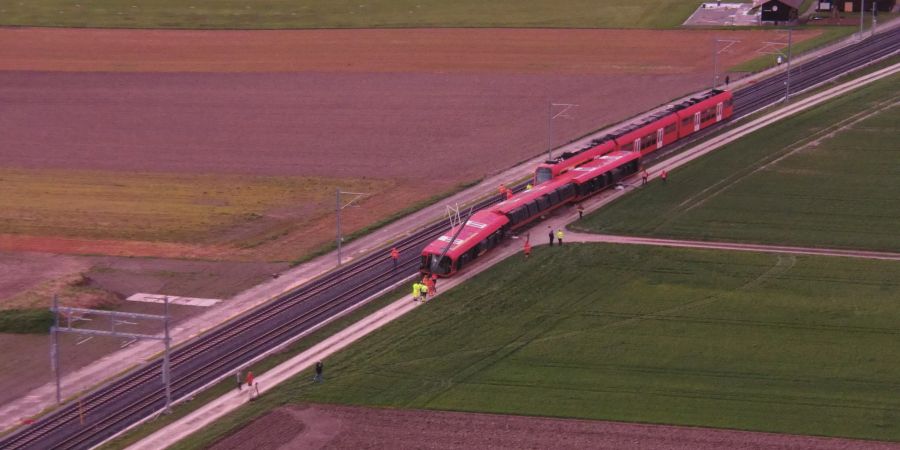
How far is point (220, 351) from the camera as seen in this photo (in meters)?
88.6

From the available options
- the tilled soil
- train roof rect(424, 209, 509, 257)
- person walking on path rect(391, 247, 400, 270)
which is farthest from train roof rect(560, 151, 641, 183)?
the tilled soil

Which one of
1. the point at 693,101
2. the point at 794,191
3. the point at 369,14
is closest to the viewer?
the point at 794,191

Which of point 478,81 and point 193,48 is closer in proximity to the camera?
point 478,81

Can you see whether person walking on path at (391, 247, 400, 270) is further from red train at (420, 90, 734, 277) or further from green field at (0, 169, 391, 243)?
green field at (0, 169, 391, 243)

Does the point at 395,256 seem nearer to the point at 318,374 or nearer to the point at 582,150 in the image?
the point at 318,374

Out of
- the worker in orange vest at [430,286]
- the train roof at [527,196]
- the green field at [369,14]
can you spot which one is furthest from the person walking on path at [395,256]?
the green field at [369,14]

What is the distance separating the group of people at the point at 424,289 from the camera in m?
93.7

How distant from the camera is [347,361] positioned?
84.6m

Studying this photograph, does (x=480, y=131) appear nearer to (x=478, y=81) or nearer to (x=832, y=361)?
(x=478, y=81)

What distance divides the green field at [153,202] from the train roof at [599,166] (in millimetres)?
17344

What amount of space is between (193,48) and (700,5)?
207ft

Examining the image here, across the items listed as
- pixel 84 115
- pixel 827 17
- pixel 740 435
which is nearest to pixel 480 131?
pixel 84 115

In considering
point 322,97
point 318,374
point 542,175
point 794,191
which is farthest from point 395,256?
point 322,97

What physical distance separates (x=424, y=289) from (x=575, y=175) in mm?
24046
